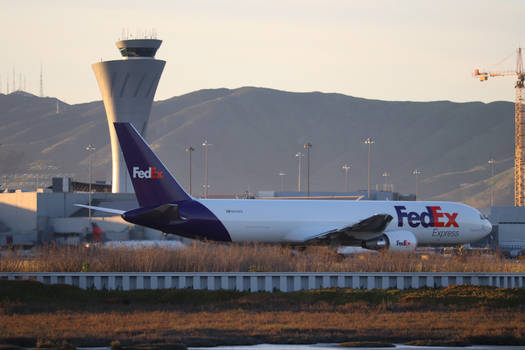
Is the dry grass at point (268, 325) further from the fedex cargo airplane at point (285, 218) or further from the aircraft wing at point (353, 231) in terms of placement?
the aircraft wing at point (353, 231)

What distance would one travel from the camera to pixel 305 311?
2597 cm

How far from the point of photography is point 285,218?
46.1 m

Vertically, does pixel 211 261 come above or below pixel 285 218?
below

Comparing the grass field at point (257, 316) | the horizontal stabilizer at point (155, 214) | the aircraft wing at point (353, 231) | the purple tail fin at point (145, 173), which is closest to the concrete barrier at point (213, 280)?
the grass field at point (257, 316)

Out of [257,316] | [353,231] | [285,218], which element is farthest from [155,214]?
[257,316]

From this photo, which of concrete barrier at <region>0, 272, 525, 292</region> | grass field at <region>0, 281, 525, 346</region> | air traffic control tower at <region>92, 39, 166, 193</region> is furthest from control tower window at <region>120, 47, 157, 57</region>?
grass field at <region>0, 281, 525, 346</region>

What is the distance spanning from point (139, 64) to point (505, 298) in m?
115

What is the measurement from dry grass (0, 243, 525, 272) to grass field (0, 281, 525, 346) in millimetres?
3514

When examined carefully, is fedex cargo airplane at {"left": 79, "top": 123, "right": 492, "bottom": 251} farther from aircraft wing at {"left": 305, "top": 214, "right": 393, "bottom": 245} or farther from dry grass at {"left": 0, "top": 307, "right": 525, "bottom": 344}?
dry grass at {"left": 0, "top": 307, "right": 525, "bottom": 344}

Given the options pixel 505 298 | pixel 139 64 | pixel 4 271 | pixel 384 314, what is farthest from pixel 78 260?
pixel 139 64

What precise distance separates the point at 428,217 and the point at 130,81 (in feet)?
311

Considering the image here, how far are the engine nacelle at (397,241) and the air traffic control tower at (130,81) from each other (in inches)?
3749

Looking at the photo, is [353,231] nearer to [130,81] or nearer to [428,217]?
[428,217]

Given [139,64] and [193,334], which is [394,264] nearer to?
[193,334]
